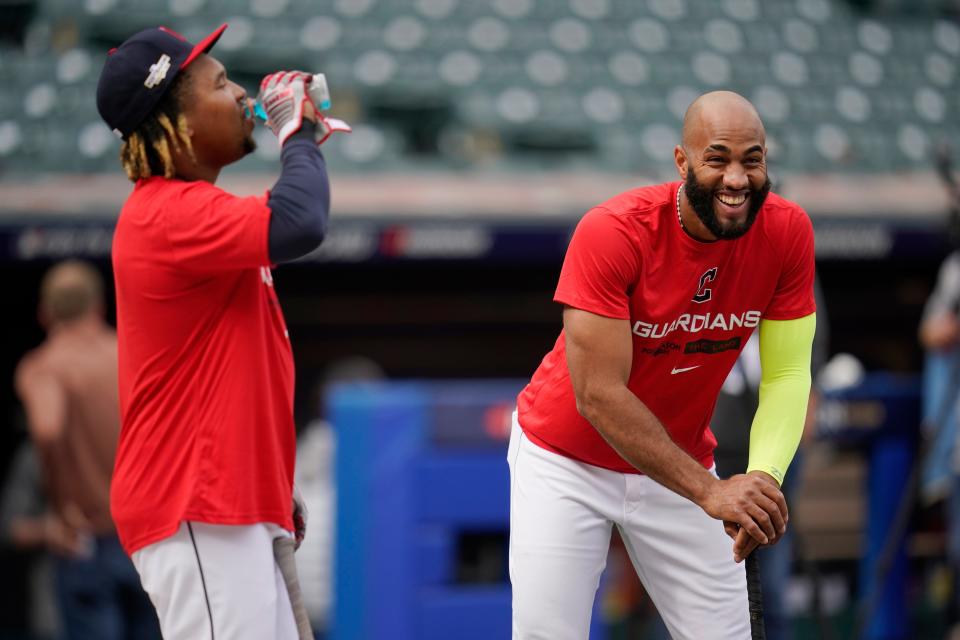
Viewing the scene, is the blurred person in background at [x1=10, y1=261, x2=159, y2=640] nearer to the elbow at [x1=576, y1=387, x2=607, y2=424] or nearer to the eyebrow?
the elbow at [x1=576, y1=387, x2=607, y2=424]

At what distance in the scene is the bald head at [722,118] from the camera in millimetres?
2445

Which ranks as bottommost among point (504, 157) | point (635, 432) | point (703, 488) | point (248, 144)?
point (703, 488)

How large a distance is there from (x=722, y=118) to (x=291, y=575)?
1337mm

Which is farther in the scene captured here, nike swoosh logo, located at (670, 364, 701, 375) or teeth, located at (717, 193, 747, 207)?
nike swoosh logo, located at (670, 364, 701, 375)

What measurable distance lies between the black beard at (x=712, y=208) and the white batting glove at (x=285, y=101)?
2.73ft

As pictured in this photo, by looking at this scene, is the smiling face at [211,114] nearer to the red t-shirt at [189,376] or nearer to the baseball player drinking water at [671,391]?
the red t-shirt at [189,376]

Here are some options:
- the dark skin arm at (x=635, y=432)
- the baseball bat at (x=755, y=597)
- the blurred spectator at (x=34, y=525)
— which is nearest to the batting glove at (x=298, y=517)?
the dark skin arm at (x=635, y=432)

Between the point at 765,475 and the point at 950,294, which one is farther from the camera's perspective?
the point at 950,294

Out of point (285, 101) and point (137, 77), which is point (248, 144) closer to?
point (285, 101)

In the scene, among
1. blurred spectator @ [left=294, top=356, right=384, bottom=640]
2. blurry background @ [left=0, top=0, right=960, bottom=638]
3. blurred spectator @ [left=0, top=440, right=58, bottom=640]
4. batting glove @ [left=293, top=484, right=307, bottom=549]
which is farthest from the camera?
blurry background @ [left=0, top=0, right=960, bottom=638]

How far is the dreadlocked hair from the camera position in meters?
2.58

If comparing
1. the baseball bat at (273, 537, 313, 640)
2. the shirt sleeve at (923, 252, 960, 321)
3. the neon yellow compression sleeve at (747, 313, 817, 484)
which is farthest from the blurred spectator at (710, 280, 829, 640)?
the baseball bat at (273, 537, 313, 640)

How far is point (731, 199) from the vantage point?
2.46 meters

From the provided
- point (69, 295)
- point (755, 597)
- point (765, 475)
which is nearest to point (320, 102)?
point (765, 475)
